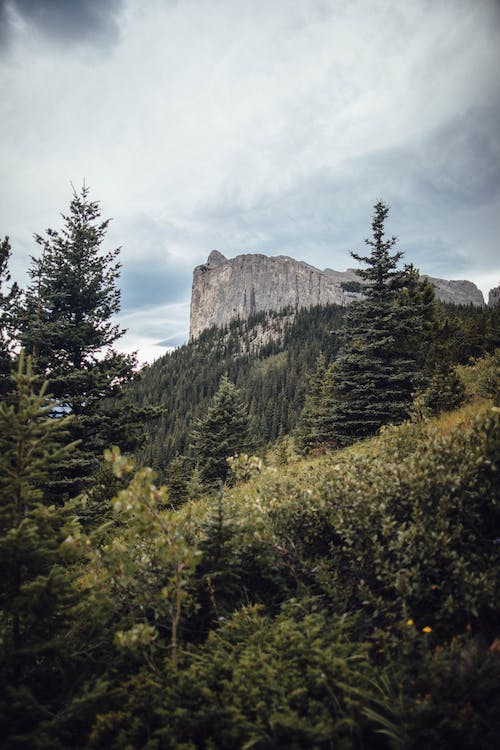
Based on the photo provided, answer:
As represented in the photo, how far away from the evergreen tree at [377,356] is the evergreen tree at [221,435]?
10.3 m

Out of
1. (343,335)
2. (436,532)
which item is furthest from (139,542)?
(343,335)

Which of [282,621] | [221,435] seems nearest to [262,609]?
[282,621]

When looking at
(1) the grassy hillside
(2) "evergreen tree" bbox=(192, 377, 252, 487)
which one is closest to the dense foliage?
(1) the grassy hillside

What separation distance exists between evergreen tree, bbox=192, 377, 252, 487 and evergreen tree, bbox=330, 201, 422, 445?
10.3m

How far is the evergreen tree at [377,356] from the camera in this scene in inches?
520

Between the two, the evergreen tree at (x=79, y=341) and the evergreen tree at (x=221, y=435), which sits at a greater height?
the evergreen tree at (x=79, y=341)

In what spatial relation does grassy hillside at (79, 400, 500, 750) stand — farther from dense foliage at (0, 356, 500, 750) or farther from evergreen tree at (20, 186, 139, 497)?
evergreen tree at (20, 186, 139, 497)

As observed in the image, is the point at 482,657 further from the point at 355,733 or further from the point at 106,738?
the point at 106,738

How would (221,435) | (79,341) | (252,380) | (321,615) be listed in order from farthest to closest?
(252,380)
(221,435)
(79,341)
(321,615)

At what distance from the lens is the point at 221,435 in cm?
2295

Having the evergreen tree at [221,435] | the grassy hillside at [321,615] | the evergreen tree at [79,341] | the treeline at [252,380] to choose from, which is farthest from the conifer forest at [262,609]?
the treeline at [252,380]

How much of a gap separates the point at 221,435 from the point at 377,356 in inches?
489

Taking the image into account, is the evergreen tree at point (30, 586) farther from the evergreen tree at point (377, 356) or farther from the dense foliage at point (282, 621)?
the evergreen tree at point (377, 356)

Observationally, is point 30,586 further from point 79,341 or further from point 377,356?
point 377,356
